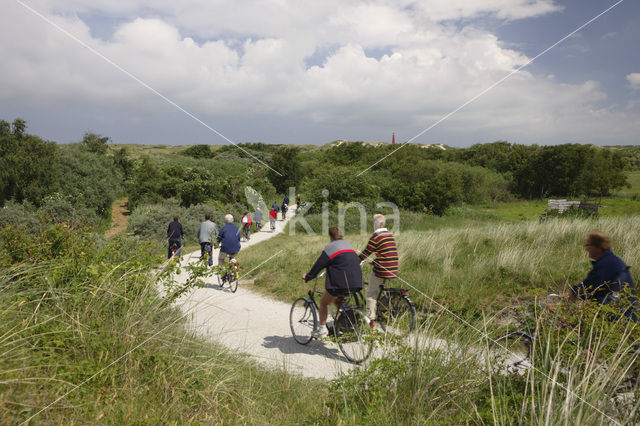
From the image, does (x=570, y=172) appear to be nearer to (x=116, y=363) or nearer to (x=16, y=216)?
(x=116, y=363)

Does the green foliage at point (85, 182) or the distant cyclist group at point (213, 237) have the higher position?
the green foliage at point (85, 182)

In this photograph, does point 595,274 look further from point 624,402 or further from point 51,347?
point 51,347

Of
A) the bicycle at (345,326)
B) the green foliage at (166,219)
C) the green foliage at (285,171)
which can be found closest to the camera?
the bicycle at (345,326)

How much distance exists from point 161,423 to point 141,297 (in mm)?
1485

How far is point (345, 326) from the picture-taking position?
509cm

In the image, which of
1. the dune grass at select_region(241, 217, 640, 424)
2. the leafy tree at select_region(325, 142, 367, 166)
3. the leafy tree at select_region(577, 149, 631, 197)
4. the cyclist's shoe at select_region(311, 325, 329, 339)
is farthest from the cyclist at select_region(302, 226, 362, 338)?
the leafy tree at select_region(325, 142, 367, 166)

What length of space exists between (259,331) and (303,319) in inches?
45.1

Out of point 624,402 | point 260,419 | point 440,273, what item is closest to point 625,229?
point 440,273

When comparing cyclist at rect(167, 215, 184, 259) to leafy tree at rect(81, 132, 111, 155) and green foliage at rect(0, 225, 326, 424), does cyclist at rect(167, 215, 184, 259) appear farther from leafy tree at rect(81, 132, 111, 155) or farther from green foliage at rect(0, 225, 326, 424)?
leafy tree at rect(81, 132, 111, 155)

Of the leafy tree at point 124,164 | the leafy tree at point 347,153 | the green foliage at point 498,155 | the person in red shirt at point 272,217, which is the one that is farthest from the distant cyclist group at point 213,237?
the green foliage at point 498,155

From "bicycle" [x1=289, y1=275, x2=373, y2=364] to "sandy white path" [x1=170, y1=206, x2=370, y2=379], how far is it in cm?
19

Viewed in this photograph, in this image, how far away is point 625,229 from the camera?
941 cm

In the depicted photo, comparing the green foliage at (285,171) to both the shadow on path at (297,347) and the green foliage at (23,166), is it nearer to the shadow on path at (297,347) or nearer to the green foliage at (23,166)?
the green foliage at (23,166)

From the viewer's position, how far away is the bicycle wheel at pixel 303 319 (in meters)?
5.57
